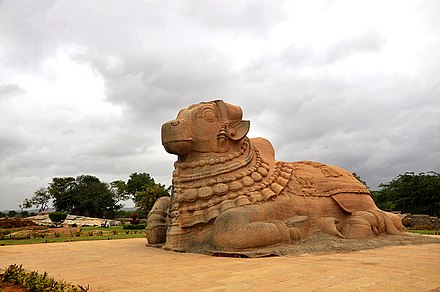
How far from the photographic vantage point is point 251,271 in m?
4.18

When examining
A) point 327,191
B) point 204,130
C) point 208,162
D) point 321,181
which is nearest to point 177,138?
point 204,130

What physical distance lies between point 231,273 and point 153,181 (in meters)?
40.9

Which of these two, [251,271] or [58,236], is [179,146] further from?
[58,236]

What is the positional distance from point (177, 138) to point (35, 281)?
12.1 ft

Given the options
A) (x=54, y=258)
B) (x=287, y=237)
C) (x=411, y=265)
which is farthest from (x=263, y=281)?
(x=54, y=258)

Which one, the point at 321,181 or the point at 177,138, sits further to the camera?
the point at 321,181

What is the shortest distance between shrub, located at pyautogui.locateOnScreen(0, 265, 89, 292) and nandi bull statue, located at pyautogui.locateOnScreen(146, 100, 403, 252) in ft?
9.11

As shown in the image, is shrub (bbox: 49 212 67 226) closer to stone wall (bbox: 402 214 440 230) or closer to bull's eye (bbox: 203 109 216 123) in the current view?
stone wall (bbox: 402 214 440 230)

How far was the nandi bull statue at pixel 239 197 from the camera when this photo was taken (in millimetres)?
6090

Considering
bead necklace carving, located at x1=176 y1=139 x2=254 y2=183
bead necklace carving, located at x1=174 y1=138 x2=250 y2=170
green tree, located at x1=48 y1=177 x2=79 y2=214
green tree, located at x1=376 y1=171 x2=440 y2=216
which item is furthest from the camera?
green tree, located at x1=48 y1=177 x2=79 y2=214

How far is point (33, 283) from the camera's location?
12.3 ft

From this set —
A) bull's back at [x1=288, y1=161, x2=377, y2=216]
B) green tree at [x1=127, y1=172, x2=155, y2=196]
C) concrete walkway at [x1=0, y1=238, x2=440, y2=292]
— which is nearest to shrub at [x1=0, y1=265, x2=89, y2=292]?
concrete walkway at [x1=0, y1=238, x2=440, y2=292]

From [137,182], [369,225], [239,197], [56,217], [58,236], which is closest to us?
A: [239,197]

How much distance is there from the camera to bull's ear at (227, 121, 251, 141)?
7250mm
